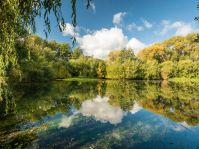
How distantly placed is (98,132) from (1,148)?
5.32 m

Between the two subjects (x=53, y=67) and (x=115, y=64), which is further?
(x=115, y=64)

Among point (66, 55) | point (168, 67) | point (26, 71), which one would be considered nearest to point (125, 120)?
point (26, 71)

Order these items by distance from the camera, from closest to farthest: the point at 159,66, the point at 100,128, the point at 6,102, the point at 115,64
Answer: the point at 6,102 < the point at 100,128 < the point at 115,64 < the point at 159,66

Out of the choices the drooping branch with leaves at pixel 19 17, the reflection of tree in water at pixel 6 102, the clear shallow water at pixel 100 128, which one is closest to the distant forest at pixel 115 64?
the reflection of tree in water at pixel 6 102

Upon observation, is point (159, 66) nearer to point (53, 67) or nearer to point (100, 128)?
point (53, 67)

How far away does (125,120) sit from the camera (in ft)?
54.1

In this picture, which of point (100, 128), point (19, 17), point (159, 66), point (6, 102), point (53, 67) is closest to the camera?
point (19, 17)

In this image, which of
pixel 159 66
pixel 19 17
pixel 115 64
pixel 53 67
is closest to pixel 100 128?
pixel 19 17

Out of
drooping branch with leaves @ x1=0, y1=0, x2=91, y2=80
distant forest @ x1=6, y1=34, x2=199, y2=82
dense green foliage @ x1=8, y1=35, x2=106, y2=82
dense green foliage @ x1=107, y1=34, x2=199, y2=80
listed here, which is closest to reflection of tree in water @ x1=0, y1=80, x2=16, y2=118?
drooping branch with leaves @ x1=0, y1=0, x2=91, y2=80

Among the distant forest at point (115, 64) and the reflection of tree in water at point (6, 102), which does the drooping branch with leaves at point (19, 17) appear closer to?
the reflection of tree in water at point (6, 102)

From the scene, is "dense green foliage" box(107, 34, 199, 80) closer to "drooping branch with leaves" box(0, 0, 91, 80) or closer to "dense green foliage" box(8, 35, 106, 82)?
"dense green foliage" box(8, 35, 106, 82)

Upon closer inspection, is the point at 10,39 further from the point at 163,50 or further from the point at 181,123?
the point at 163,50

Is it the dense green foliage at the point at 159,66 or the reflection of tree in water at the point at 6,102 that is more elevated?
the dense green foliage at the point at 159,66

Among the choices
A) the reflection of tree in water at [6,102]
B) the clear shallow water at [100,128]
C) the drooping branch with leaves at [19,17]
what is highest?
the drooping branch with leaves at [19,17]
